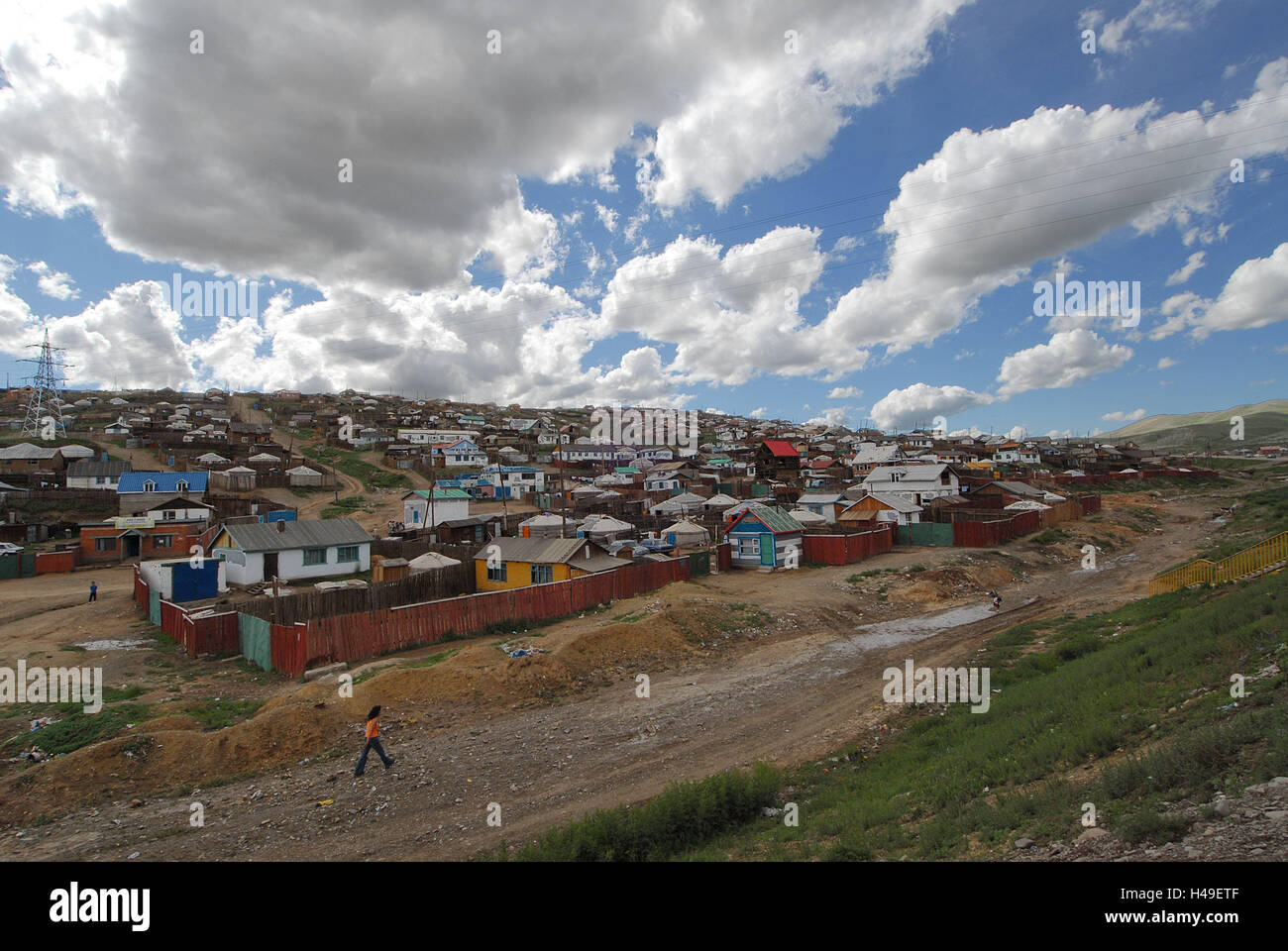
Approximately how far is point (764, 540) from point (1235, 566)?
69.4 ft

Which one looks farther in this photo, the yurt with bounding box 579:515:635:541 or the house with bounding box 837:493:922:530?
the house with bounding box 837:493:922:530

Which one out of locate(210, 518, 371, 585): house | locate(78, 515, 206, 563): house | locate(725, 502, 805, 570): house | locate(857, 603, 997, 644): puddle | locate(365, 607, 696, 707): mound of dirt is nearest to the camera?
locate(365, 607, 696, 707): mound of dirt

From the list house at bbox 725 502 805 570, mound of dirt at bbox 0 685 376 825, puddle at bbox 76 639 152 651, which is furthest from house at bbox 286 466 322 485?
mound of dirt at bbox 0 685 376 825

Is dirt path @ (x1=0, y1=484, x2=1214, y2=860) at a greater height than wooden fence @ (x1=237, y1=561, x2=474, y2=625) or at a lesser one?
lesser

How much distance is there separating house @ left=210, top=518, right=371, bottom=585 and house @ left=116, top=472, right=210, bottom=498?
21.2 m

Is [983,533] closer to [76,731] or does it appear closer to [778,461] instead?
[778,461]

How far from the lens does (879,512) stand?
4847 centimetres

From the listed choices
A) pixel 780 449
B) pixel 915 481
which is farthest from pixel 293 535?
pixel 780 449

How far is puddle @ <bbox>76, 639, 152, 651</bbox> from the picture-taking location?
74.9 feet

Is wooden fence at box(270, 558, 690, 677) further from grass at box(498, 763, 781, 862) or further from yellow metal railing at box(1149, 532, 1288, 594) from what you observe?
yellow metal railing at box(1149, 532, 1288, 594)

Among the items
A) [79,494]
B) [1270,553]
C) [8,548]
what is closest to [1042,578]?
[1270,553]

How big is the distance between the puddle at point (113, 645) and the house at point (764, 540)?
95.3 ft

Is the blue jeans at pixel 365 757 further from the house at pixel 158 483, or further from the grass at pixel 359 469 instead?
the grass at pixel 359 469

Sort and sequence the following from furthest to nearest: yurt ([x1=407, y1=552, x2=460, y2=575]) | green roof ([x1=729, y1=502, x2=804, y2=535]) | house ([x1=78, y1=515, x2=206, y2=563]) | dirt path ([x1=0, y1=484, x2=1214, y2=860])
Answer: house ([x1=78, y1=515, x2=206, y2=563])
green roof ([x1=729, y1=502, x2=804, y2=535])
yurt ([x1=407, y1=552, x2=460, y2=575])
dirt path ([x1=0, y1=484, x2=1214, y2=860])
